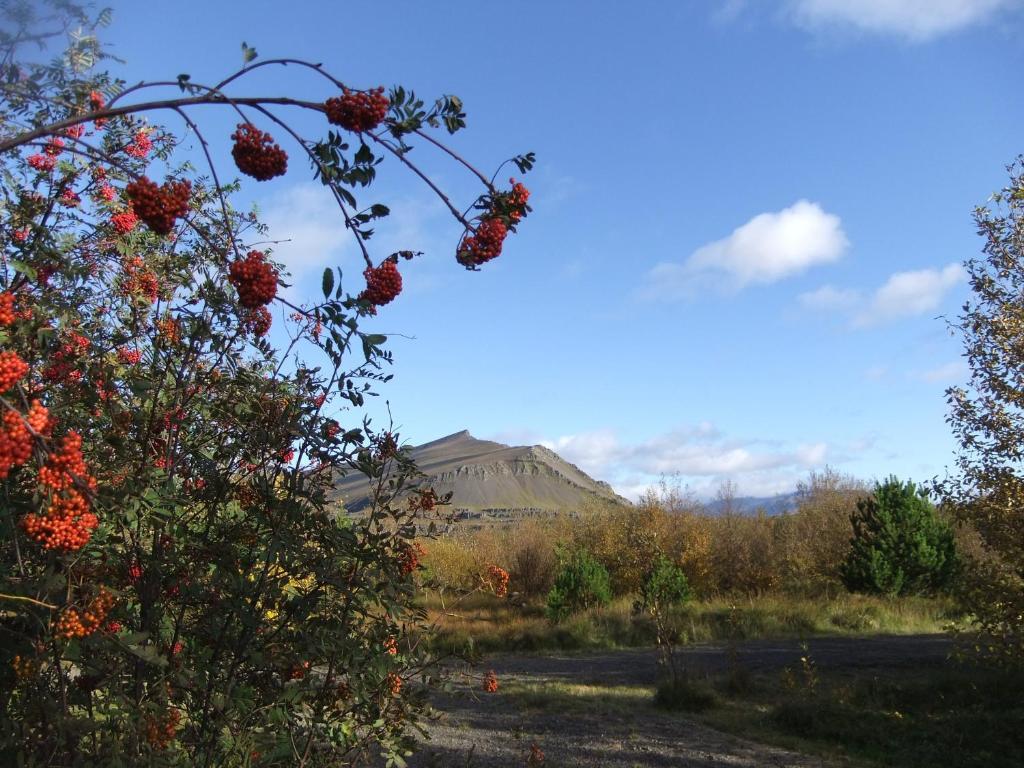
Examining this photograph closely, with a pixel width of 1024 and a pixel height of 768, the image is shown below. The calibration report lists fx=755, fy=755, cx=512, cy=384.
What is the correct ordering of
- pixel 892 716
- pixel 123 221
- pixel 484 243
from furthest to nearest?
pixel 892 716, pixel 123 221, pixel 484 243

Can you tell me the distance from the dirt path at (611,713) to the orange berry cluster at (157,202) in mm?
2175

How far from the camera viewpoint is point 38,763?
2123 mm

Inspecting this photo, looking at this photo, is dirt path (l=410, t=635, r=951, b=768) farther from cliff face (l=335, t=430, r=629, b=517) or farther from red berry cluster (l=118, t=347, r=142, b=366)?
cliff face (l=335, t=430, r=629, b=517)

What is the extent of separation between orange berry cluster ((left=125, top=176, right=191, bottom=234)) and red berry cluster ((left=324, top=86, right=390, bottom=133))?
36 centimetres

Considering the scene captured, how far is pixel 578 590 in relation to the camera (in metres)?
18.3

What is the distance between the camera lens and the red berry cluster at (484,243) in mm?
1911

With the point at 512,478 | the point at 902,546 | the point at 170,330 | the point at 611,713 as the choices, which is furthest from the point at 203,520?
the point at 512,478

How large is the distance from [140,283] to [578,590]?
1630 cm

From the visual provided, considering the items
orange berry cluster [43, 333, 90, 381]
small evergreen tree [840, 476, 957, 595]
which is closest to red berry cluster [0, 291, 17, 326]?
orange berry cluster [43, 333, 90, 381]

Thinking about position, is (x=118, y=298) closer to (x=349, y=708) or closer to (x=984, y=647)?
(x=349, y=708)

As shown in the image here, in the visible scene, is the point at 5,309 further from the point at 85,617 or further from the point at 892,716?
the point at 892,716

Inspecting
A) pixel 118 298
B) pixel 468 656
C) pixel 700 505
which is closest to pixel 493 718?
pixel 468 656

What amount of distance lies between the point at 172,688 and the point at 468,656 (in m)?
1.13

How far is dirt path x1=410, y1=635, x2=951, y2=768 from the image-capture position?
6762mm
